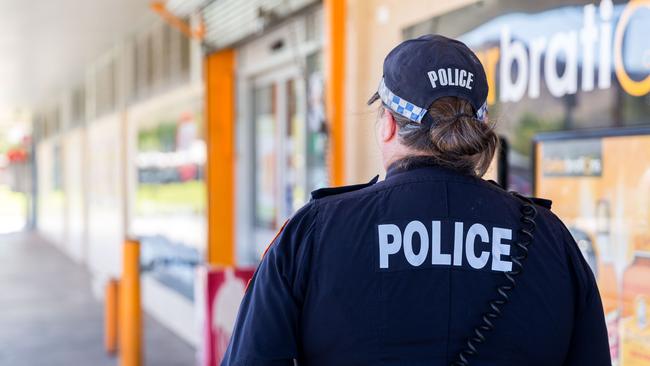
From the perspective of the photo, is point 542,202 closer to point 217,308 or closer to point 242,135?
point 217,308

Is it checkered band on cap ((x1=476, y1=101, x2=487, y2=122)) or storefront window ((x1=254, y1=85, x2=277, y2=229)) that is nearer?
checkered band on cap ((x1=476, y1=101, x2=487, y2=122))

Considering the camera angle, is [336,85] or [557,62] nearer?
[557,62]

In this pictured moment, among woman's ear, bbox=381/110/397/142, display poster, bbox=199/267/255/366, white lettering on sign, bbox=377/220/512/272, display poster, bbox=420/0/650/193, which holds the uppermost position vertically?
display poster, bbox=420/0/650/193

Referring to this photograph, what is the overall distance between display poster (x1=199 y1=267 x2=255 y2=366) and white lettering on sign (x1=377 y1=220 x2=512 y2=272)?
2538 millimetres

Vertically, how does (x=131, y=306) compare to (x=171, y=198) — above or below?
below

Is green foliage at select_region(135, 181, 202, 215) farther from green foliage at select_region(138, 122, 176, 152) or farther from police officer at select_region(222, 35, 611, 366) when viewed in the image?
police officer at select_region(222, 35, 611, 366)

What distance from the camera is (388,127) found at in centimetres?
123

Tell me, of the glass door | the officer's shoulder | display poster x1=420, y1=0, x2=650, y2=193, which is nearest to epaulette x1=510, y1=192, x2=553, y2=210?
the officer's shoulder

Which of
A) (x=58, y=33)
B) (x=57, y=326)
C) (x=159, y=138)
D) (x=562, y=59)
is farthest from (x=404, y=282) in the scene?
(x=58, y=33)

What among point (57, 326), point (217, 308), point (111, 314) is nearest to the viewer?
point (217, 308)

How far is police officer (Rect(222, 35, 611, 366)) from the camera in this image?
1143mm

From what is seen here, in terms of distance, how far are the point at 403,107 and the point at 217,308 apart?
2.63 meters

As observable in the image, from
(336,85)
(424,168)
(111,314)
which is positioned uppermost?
(336,85)

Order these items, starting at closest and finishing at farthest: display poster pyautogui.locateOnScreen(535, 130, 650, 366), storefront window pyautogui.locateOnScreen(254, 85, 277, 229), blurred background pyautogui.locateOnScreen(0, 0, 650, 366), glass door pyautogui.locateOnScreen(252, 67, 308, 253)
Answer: display poster pyautogui.locateOnScreen(535, 130, 650, 366) → blurred background pyautogui.locateOnScreen(0, 0, 650, 366) → glass door pyautogui.locateOnScreen(252, 67, 308, 253) → storefront window pyautogui.locateOnScreen(254, 85, 277, 229)
